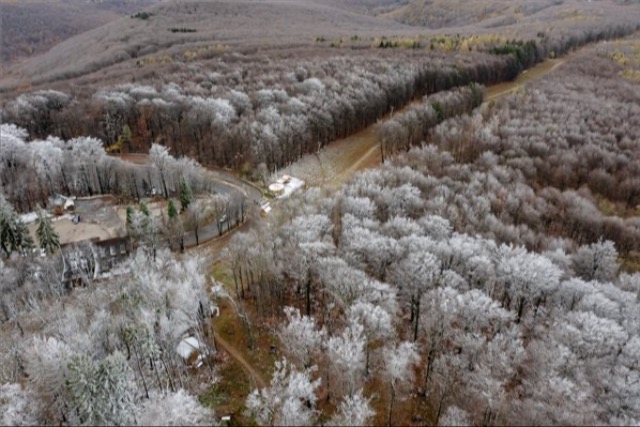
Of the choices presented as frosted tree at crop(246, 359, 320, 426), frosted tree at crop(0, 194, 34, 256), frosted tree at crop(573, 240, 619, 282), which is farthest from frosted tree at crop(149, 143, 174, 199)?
frosted tree at crop(573, 240, 619, 282)

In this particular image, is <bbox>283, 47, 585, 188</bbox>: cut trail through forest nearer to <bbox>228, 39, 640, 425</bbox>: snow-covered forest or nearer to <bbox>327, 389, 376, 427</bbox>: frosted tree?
<bbox>228, 39, 640, 425</bbox>: snow-covered forest

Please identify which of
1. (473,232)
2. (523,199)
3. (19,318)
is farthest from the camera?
(523,199)

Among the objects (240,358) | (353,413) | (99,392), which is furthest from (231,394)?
(353,413)

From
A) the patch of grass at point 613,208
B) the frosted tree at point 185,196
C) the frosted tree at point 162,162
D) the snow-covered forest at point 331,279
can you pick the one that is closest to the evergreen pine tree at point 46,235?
the snow-covered forest at point 331,279

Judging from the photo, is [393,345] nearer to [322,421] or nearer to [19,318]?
[322,421]

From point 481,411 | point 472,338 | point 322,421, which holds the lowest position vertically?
point 322,421

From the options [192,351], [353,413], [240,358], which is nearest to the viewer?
[353,413]

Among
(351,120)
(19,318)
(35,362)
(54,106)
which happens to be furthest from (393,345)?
(54,106)

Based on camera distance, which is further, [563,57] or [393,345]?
[563,57]

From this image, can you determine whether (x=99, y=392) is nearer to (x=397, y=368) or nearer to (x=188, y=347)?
(x=188, y=347)
